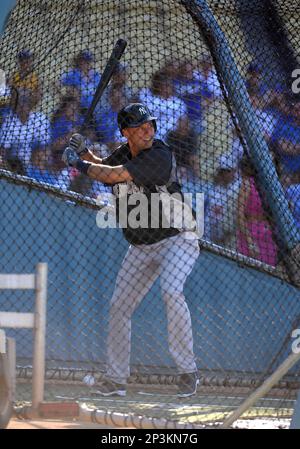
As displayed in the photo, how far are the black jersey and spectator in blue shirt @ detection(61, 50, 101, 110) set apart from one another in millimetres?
729

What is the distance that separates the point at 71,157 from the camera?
22.3 feet

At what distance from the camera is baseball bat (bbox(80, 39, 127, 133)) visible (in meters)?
7.23

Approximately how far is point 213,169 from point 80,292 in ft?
4.51

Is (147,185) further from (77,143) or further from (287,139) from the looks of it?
(287,139)

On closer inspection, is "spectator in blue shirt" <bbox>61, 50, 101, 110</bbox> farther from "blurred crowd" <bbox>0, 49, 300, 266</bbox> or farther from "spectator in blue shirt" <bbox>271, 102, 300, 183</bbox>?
"spectator in blue shirt" <bbox>271, 102, 300, 183</bbox>

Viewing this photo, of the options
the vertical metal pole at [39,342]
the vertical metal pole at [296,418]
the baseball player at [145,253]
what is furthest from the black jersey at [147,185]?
the vertical metal pole at [296,418]

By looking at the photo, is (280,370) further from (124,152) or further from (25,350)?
(25,350)

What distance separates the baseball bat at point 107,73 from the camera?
7.23 meters

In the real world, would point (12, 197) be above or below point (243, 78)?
below

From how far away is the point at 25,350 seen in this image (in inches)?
318

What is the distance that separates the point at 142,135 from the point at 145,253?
30.4 inches

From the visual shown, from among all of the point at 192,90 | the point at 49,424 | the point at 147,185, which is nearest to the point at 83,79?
the point at 192,90
